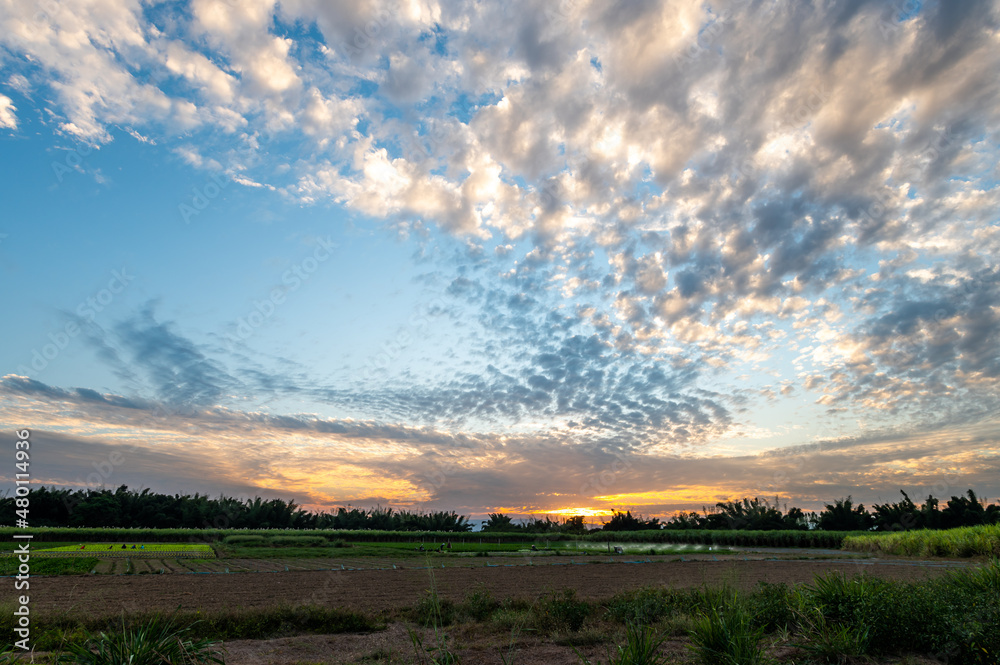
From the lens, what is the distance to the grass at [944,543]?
2614 cm

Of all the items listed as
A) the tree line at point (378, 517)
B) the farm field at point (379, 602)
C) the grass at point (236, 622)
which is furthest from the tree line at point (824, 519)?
the grass at point (236, 622)

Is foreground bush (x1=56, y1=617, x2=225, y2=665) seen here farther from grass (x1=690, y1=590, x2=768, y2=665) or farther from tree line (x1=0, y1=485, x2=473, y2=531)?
tree line (x1=0, y1=485, x2=473, y2=531)

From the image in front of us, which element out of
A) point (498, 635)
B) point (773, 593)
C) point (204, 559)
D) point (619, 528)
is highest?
point (773, 593)

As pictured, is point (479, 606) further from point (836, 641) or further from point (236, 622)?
point (836, 641)

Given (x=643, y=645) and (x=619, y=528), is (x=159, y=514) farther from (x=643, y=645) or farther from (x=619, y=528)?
(x=643, y=645)

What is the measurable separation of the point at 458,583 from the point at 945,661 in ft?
60.4

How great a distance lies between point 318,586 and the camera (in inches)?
831

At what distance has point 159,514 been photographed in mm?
68000

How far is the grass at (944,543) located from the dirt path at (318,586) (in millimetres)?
4106

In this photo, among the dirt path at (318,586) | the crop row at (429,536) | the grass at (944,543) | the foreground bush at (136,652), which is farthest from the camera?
the crop row at (429,536)

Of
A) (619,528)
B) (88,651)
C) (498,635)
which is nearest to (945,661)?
(498,635)

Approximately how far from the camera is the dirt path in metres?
15.4

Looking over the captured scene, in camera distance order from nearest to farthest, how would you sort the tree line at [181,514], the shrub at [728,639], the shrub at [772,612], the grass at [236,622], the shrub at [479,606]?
the shrub at [728,639]
the shrub at [772,612]
the grass at [236,622]
the shrub at [479,606]
the tree line at [181,514]

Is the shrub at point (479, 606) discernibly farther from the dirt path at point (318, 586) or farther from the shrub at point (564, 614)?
the dirt path at point (318, 586)
